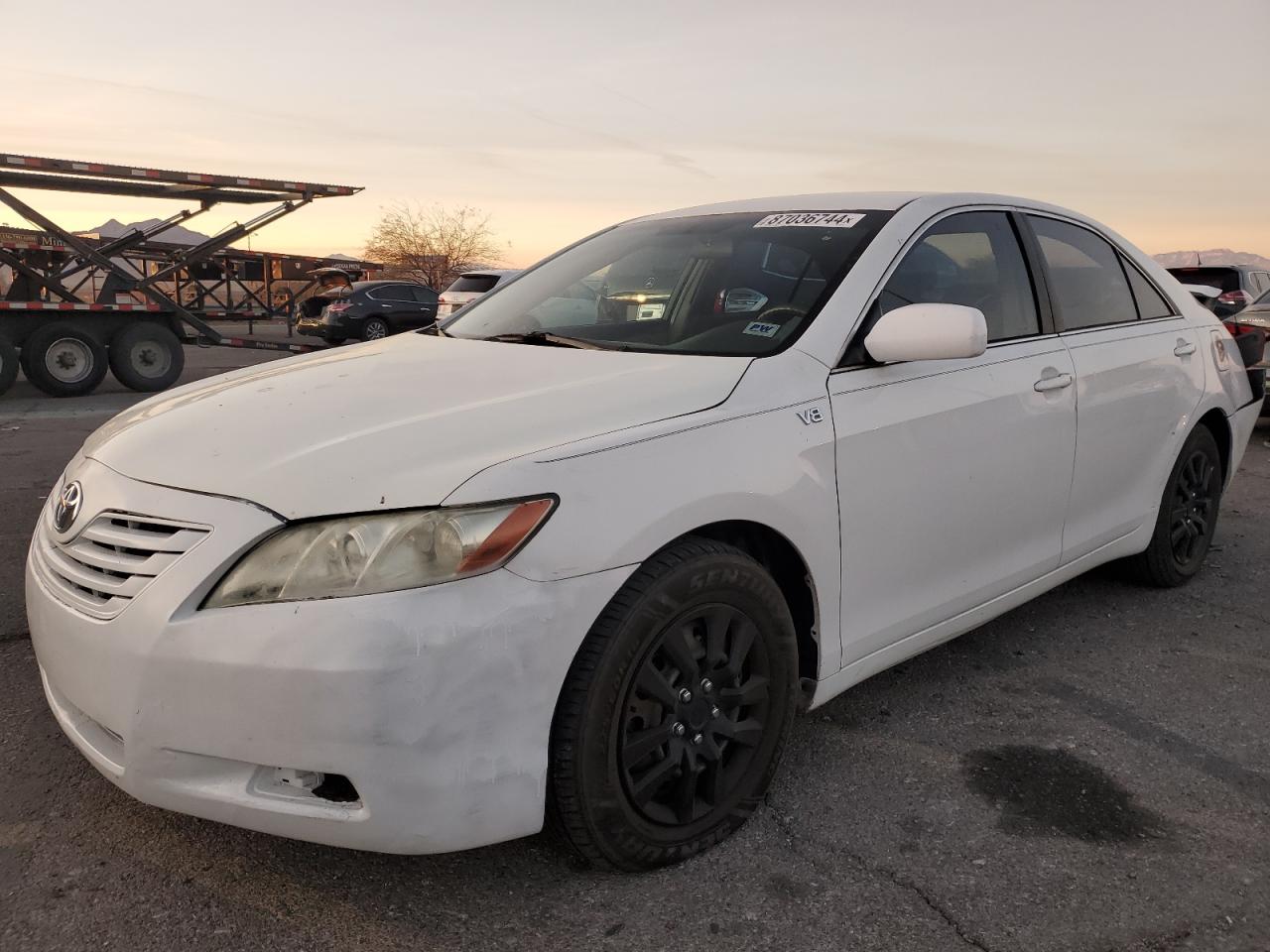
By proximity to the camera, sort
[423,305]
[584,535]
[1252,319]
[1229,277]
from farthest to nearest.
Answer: [423,305], [1229,277], [1252,319], [584,535]

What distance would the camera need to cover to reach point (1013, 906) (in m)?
2.19

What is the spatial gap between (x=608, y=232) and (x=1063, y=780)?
2407 mm

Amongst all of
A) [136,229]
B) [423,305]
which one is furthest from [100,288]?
[423,305]

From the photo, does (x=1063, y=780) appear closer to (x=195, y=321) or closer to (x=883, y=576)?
(x=883, y=576)

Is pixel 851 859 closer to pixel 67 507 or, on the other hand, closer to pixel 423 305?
pixel 67 507

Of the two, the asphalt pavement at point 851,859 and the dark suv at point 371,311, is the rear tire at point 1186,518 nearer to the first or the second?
the asphalt pavement at point 851,859

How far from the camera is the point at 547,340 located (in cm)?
307

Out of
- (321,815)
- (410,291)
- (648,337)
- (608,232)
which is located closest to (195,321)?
(410,291)

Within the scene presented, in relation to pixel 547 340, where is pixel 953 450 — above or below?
below

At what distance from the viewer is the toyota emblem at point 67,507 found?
2283 mm

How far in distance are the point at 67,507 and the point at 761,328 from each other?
1.75 meters

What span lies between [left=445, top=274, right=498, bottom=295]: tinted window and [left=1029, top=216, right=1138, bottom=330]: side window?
11648 mm

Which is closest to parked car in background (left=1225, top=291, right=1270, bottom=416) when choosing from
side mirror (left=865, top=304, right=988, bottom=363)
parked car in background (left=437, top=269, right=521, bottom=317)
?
side mirror (left=865, top=304, right=988, bottom=363)

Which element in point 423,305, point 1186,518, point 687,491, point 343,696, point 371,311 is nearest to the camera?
point 343,696
